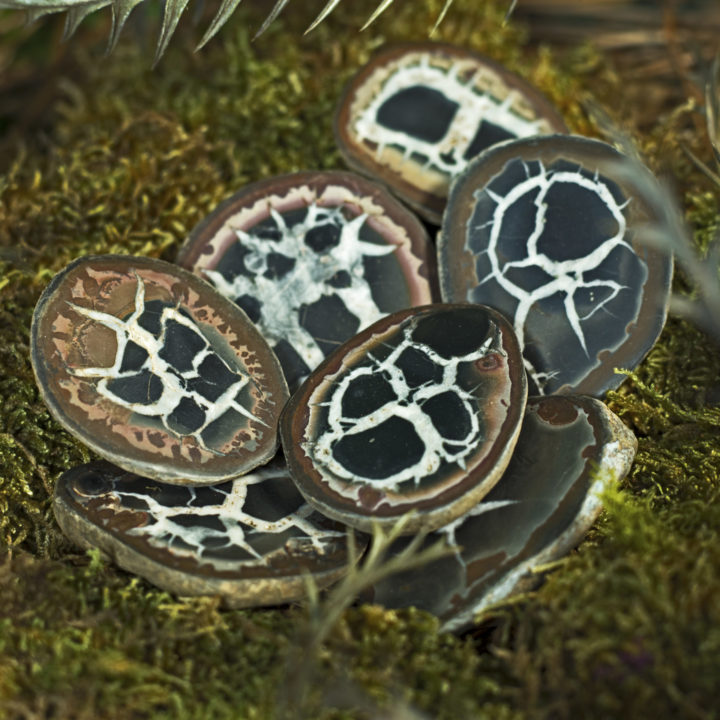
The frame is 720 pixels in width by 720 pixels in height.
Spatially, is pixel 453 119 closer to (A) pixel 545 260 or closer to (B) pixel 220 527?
(A) pixel 545 260

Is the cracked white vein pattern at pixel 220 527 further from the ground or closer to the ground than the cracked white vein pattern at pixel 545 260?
closer to the ground

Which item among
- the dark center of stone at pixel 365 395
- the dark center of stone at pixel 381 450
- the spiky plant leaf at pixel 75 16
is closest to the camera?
the dark center of stone at pixel 381 450

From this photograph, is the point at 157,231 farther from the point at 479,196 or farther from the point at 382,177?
the point at 479,196

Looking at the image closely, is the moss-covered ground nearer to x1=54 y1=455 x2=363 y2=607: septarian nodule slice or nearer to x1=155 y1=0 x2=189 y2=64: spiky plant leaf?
x1=54 y1=455 x2=363 y2=607: septarian nodule slice

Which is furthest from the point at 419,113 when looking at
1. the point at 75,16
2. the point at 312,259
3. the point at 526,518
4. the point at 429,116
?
the point at 526,518

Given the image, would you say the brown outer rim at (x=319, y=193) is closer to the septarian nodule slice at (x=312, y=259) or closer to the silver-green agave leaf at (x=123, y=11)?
the septarian nodule slice at (x=312, y=259)

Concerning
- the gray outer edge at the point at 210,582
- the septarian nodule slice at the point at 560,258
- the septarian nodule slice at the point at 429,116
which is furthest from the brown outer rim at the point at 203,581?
the septarian nodule slice at the point at 429,116

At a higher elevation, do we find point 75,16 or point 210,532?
point 75,16
